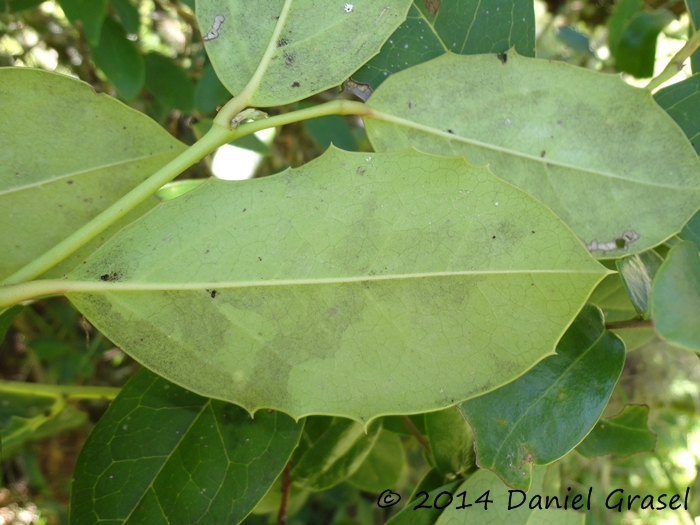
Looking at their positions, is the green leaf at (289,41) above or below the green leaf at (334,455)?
above

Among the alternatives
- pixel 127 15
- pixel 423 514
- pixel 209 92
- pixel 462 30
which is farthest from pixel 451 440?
pixel 127 15

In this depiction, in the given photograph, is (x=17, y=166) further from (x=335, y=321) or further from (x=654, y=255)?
(x=654, y=255)

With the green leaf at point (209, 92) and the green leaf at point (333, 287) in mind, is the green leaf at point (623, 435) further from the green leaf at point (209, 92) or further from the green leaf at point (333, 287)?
the green leaf at point (209, 92)

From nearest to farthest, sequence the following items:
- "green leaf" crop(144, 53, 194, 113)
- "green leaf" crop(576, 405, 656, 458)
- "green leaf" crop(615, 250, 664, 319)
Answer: "green leaf" crop(615, 250, 664, 319)
"green leaf" crop(576, 405, 656, 458)
"green leaf" crop(144, 53, 194, 113)

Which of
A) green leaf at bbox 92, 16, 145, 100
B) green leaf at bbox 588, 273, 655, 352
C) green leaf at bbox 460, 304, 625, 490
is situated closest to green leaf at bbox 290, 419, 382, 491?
green leaf at bbox 460, 304, 625, 490

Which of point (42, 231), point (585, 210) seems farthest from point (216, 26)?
point (585, 210)

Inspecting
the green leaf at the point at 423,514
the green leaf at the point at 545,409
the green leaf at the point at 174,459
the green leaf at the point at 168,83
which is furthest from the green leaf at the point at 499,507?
the green leaf at the point at 168,83

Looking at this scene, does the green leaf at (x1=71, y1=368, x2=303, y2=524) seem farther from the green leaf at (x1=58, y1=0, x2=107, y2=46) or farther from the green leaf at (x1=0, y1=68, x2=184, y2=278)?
the green leaf at (x1=58, y1=0, x2=107, y2=46)
